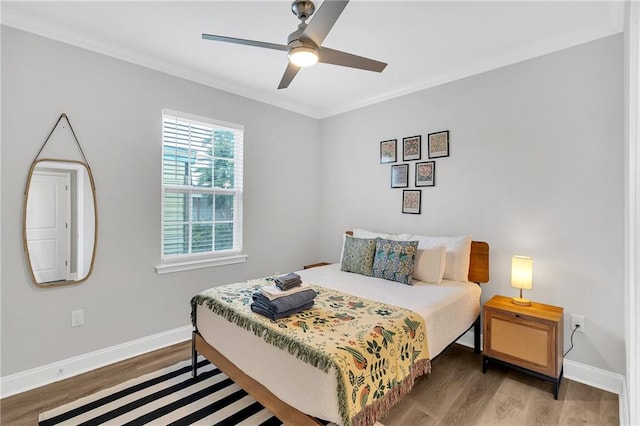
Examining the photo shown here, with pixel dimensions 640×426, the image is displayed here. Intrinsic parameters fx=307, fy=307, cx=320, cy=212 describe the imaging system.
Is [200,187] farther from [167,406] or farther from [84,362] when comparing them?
[167,406]

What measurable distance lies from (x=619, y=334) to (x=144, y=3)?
4.13 metres

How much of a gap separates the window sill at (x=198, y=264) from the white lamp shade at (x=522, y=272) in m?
2.71

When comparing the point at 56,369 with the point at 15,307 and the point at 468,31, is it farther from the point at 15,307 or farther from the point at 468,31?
the point at 468,31

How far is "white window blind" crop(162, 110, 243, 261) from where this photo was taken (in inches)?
120

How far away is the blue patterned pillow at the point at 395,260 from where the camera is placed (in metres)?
2.75

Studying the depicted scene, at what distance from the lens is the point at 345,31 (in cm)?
238

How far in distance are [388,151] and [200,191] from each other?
218 centimetres

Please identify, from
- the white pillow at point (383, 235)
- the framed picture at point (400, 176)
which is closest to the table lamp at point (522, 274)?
the white pillow at point (383, 235)

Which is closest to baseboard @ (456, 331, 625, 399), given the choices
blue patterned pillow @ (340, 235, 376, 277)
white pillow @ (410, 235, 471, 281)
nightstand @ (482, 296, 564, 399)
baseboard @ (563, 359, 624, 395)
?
baseboard @ (563, 359, 624, 395)

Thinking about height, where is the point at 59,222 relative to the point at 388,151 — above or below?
below

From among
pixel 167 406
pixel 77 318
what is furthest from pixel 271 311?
→ pixel 77 318

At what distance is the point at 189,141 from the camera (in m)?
3.16

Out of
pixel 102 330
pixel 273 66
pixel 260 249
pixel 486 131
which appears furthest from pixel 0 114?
pixel 486 131

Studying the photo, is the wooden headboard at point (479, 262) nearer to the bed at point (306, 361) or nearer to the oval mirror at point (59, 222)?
the bed at point (306, 361)
